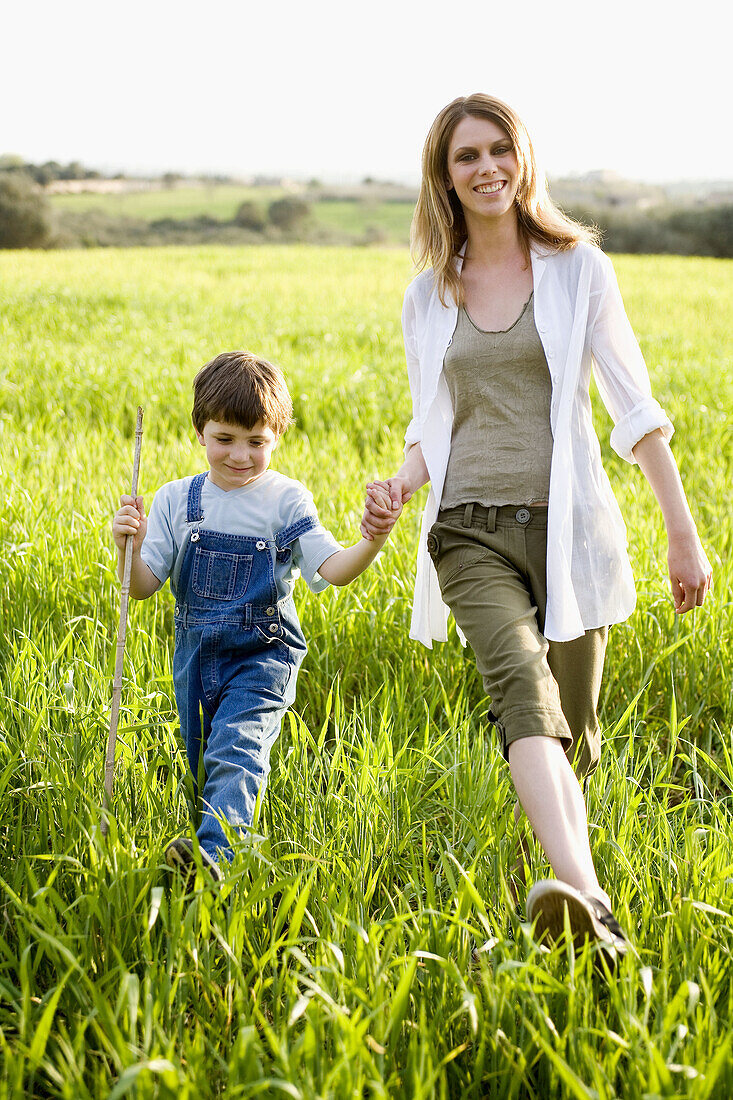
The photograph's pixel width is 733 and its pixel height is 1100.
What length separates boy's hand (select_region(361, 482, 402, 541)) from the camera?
2264mm

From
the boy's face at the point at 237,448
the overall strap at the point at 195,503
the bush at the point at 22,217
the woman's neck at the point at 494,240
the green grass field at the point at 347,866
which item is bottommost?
the green grass field at the point at 347,866

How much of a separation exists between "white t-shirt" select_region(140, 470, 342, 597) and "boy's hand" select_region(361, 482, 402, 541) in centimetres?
18

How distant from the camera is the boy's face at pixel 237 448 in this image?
2.41 m

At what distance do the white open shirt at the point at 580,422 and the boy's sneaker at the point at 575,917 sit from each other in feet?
2.19

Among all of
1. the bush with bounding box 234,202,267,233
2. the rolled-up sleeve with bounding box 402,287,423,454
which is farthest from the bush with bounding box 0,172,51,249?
the rolled-up sleeve with bounding box 402,287,423,454

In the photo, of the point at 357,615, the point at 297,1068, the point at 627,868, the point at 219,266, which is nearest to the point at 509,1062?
the point at 297,1068

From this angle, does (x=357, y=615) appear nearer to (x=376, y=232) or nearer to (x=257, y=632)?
(x=257, y=632)

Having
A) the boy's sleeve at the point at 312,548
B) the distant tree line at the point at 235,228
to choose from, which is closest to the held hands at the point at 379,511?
the boy's sleeve at the point at 312,548

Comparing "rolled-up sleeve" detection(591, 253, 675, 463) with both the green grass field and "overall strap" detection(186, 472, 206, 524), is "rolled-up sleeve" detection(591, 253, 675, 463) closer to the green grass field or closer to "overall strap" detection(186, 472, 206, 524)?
the green grass field

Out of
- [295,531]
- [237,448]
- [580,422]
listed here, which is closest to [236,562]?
[295,531]

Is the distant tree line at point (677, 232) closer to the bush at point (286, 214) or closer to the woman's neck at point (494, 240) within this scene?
the bush at point (286, 214)

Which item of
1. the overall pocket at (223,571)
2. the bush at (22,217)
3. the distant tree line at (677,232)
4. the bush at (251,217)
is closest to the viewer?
the overall pocket at (223,571)

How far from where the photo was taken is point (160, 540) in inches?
98.3

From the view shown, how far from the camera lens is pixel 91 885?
2010mm
